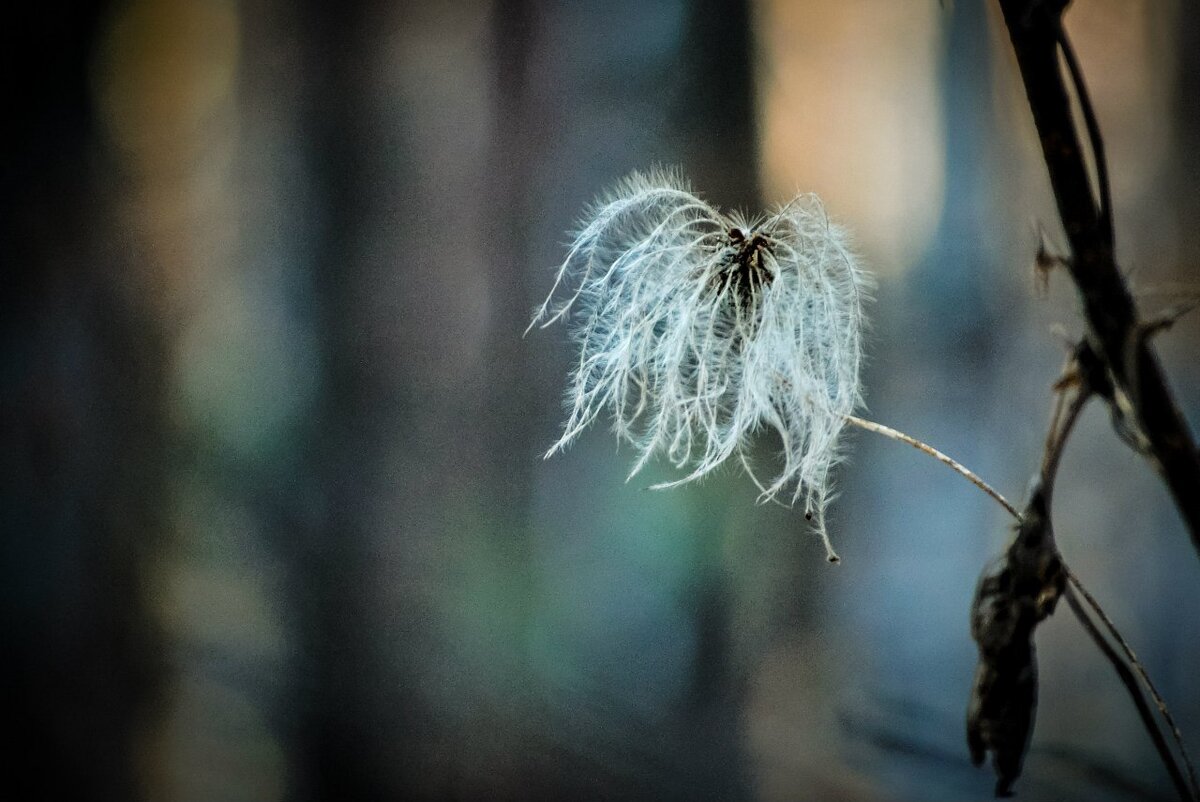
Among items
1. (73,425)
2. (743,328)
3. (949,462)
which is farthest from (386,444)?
(949,462)

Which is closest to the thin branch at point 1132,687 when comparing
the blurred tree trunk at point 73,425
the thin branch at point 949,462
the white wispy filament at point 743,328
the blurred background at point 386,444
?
the thin branch at point 949,462

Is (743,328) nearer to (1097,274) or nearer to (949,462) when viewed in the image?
(949,462)

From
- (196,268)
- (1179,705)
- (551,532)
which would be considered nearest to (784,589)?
(551,532)

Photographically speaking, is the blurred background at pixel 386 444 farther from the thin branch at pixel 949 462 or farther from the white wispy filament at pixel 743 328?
the thin branch at pixel 949 462

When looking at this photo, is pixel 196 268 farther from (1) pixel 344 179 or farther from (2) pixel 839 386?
(2) pixel 839 386

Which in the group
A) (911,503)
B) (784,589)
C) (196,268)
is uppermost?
(196,268)

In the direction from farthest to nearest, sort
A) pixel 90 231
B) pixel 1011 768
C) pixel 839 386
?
pixel 90 231
pixel 839 386
pixel 1011 768
